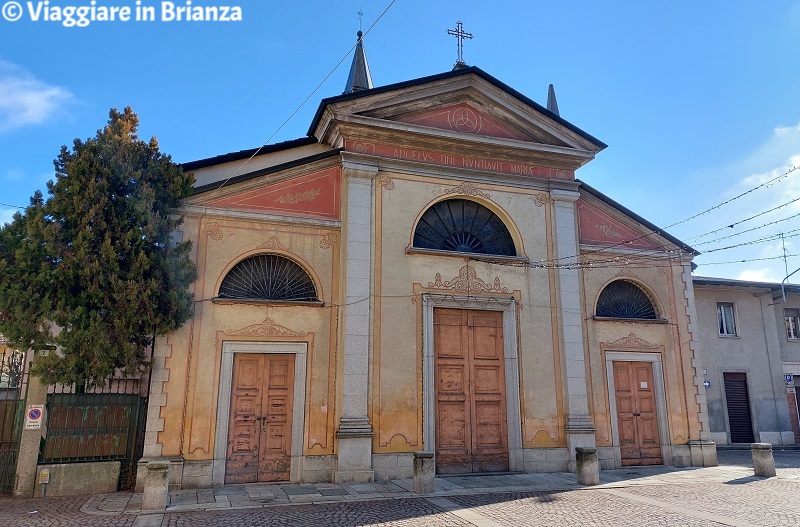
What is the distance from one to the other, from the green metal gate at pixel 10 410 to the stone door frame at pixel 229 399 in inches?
125

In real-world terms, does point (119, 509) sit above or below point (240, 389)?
below

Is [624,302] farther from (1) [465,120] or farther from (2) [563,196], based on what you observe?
(1) [465,120]

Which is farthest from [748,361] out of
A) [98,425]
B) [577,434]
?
[98,425]

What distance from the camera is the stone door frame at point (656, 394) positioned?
1282 cm

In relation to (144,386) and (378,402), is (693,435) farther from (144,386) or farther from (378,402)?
(144,386)

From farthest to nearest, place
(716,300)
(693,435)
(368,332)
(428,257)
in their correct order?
(716,300) → (693,435) → (428,257) → (368,332)

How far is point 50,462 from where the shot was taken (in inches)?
370

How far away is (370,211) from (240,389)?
447 centimetres

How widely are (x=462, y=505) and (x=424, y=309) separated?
13.6 ft

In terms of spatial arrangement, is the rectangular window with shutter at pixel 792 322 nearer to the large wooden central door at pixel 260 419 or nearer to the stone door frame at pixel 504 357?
the stone door frame at pixel 504 357

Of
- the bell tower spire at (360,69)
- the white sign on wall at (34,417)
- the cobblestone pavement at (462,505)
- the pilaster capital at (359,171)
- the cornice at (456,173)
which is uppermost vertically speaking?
the bell tower spire at (360,69)

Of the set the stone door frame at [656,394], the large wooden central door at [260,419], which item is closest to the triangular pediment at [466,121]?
the stone door frame at [656,394]

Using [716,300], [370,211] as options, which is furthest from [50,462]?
[716,300]

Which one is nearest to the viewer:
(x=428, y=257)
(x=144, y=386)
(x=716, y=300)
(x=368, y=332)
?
(x=144, y=386)
